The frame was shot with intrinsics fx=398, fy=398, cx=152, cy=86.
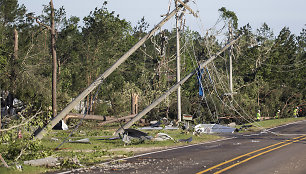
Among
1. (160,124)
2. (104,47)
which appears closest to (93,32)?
(104,47)

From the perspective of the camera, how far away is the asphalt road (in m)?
11.8

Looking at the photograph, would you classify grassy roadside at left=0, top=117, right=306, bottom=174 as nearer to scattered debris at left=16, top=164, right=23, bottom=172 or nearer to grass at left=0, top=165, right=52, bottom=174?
grass at left=0, top=165, right=52, bottom=174

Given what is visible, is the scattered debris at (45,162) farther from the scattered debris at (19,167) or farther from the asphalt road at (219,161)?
the asphalt road at (219,161)

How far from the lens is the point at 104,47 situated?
41.0 metres

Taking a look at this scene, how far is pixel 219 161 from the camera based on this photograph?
13539mm

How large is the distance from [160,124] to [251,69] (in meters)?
26.9

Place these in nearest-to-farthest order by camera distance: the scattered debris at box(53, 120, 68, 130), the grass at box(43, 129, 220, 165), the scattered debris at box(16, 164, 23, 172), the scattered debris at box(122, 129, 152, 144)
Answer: the scattered debris at box(16, 164, 23, 172) < the grass at box(43, 129, 220, 165) < the scattered debris at box(122, 129, 152, 144) < the scattered debris at box(53, 120, 68, 130)

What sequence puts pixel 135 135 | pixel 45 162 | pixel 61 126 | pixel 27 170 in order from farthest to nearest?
1. pixel 61 126
2. pixel 135 135
3. pixel 45 162
4. pixel 27 170

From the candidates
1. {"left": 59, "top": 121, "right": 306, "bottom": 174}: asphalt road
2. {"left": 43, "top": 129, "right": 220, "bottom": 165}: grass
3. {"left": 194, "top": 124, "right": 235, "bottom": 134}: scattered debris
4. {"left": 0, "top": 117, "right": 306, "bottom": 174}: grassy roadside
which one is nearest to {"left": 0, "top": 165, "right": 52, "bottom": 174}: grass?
{"left": 0, "top": 117, "right": 306, "bottom": 174}: grassy roadside

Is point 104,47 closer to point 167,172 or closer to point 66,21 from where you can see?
point 66,21

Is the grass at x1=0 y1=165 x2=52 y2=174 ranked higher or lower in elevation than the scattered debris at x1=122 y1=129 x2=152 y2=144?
lower

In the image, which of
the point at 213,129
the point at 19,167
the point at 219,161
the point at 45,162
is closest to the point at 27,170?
the point at 19,167

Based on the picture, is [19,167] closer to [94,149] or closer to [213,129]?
[94,149]

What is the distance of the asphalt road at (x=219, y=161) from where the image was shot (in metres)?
11.8
